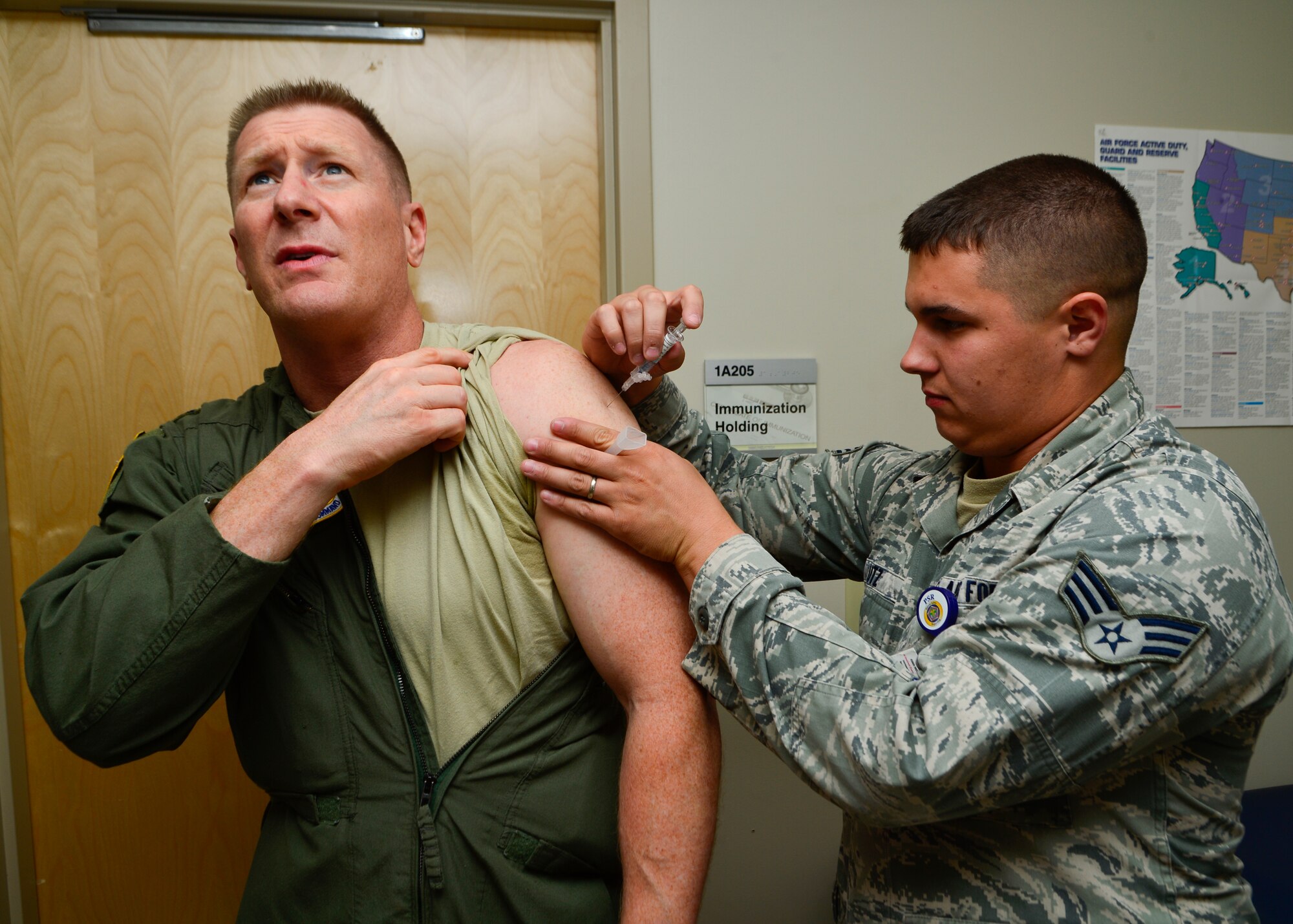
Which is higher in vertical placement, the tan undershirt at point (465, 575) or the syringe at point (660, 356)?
the syringe at point (660, 356)

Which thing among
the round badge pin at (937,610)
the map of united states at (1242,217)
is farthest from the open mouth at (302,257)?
the map of united states at (1242,217)

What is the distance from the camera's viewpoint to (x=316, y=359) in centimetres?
110

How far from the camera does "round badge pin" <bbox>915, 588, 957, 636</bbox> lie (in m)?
1.01

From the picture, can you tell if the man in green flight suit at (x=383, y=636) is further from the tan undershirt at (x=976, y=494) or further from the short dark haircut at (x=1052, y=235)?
the short dark haircut at (x=1052, y=235)

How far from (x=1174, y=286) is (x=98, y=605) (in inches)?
94.2

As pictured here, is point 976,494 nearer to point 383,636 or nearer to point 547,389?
point 547,389

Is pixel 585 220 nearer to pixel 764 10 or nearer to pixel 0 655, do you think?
pixel 764 10

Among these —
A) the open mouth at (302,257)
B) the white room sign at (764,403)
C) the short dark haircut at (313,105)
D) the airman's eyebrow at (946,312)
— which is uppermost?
the short dark haircut at (313,105)

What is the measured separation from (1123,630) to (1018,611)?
0.10 m

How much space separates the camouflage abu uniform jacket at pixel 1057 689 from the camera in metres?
0.83

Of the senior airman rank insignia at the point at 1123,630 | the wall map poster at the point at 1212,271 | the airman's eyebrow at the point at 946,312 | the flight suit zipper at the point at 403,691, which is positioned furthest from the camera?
the wall map poster at the point at 1212,271

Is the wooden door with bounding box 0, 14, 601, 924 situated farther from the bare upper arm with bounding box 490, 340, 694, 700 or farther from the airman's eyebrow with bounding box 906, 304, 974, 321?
the airman's eyebrow with bounding box 906, 304, 974, 321

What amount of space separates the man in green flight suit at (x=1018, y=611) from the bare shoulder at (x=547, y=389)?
0.05m

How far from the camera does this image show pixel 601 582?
0.97m
